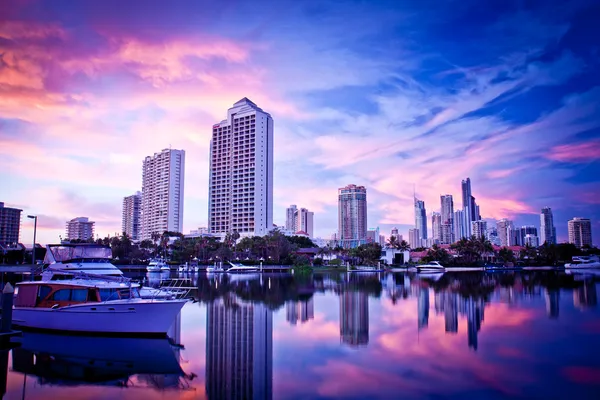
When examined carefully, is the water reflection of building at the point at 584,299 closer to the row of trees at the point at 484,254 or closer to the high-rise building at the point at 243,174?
the row of trees at the point at 484,254

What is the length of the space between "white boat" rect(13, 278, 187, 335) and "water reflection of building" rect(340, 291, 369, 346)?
8.52 meters

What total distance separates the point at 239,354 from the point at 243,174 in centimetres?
16294

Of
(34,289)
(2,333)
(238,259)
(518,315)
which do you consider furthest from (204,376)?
(238,259)

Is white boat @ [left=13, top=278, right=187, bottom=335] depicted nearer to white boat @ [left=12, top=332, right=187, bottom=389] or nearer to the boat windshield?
white boat @ [left=12, top=332, right=187, bottom=389]

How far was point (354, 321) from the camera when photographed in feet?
92.4

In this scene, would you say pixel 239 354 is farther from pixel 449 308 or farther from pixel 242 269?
pixel 242 269

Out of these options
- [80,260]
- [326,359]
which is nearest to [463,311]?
[326,359]

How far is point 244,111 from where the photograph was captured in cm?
18338

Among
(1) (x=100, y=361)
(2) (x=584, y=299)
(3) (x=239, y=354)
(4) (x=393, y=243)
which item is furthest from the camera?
(4) (x=393, y=243)

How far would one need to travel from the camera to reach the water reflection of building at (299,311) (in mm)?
28641

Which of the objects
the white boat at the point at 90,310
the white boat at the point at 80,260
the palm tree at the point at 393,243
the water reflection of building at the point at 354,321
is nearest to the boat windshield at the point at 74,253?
the white boat at the point at 80,260

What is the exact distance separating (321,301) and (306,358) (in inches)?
855

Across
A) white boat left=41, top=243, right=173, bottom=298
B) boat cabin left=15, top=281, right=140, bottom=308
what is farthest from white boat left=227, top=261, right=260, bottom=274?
boat cabin left=15, top=281, right=140, bottom=308

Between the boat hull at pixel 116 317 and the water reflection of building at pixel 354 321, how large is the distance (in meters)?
8.55
